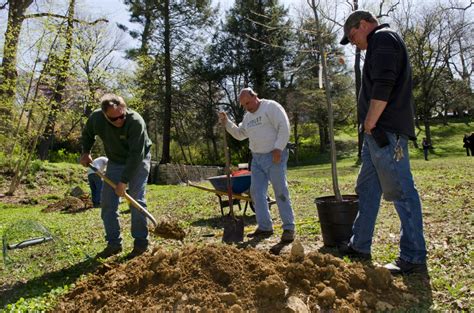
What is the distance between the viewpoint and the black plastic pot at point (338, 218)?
4.68 meters

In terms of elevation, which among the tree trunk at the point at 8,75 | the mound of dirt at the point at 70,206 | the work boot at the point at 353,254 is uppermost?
the tree trunk at the point at 8,75

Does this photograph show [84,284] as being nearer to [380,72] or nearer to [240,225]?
[240,225]

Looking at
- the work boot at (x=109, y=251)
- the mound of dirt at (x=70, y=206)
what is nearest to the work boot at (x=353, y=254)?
the work boot at (x=109, y=251)

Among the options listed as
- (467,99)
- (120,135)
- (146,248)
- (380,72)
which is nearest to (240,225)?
(146,248)

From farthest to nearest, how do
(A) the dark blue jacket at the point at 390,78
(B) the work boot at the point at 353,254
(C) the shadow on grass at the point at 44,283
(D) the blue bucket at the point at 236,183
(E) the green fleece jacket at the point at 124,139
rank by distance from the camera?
(D) the blue bucket at the point at 236,183 < (E) the green fleece jacket at the point at 124,139 < (B) the work boot at the point at 353,254 < (C) the shadow on grass at the point at 44,283 < (A) the dark blue jacket at the point at 390,78

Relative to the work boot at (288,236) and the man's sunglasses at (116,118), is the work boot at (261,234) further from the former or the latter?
the man's sunglasses at (116,118)

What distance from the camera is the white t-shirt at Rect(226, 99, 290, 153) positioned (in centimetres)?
524

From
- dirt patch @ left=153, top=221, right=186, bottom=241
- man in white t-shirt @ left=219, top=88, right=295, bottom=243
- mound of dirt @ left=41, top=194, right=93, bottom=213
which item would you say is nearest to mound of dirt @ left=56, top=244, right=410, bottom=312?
dirt patch @ left=153, top=221, right=186, bottom=241

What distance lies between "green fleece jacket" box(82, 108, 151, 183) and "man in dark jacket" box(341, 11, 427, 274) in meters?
2.23

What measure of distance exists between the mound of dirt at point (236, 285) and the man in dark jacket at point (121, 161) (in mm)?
1134

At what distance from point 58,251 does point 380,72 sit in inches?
156

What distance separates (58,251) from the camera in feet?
17.2

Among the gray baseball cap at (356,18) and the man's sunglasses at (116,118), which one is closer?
the gray baseball cap at (356,18)

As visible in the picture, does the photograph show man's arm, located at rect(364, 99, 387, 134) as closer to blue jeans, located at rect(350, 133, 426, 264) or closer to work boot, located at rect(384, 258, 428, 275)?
blue jeans, located at rect(350, 133, 426, 264)
